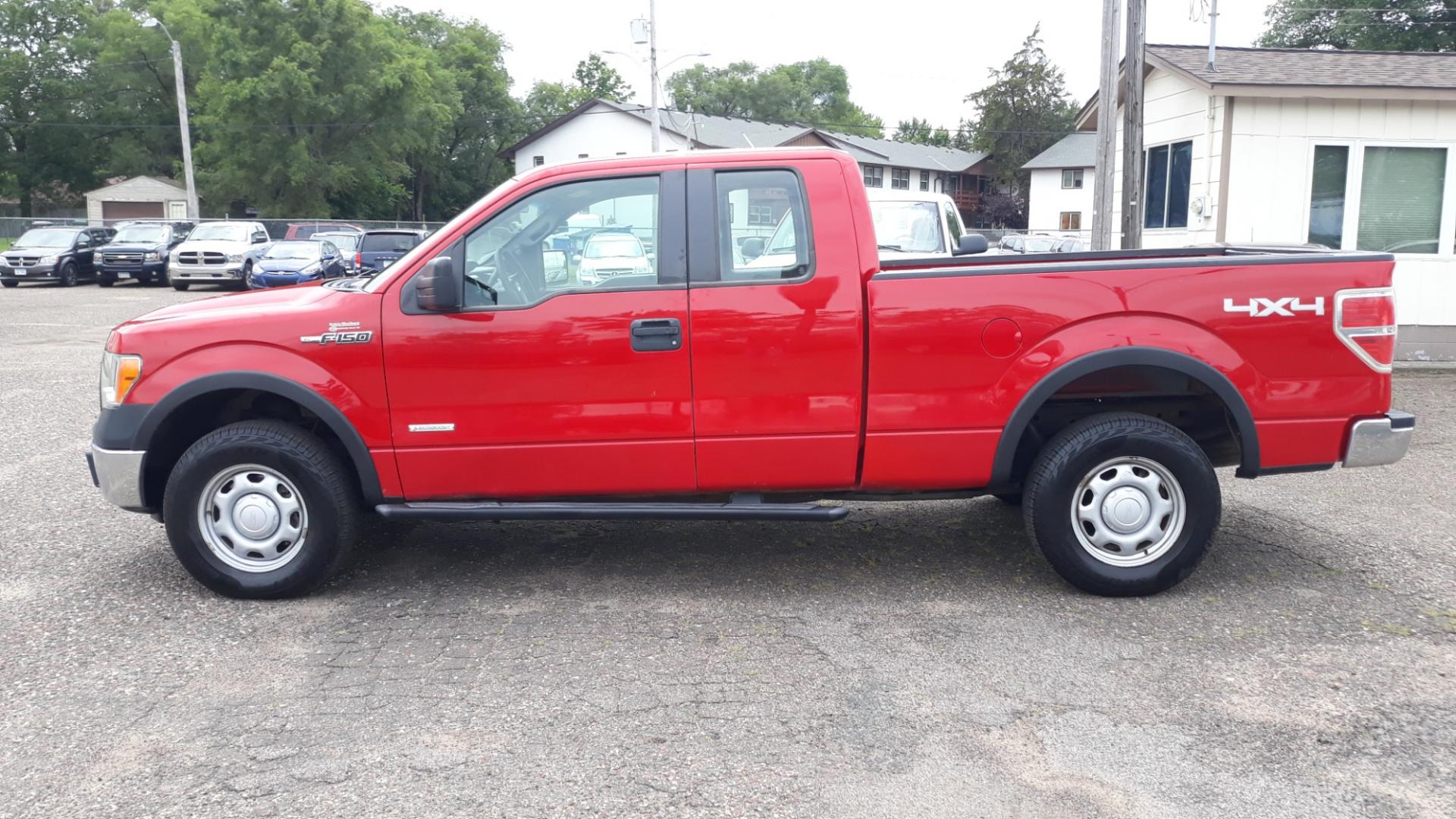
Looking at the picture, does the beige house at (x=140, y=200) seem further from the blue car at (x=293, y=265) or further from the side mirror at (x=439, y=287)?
the side mirror at (x=439, y=287)

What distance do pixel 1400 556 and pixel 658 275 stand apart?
13.2 ft

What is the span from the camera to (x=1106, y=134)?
1202 cm

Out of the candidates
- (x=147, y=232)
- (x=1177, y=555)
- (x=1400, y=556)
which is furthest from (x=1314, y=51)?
(x=147, y=232)

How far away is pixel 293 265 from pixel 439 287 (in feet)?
77.6

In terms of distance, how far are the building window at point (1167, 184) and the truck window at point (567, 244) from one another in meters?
10.3

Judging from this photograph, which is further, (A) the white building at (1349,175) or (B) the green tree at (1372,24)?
(B) the green tree at (1372,24)

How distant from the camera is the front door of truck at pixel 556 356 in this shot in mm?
5145

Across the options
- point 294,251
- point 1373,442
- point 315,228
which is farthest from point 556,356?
point 315,228

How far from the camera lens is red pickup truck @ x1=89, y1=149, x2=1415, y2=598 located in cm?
→ 513

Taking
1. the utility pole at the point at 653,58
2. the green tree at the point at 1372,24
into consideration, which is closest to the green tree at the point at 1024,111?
the green tree at the point at 1372,24

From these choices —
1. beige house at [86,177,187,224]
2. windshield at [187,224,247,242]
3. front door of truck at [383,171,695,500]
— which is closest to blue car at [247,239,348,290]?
windshield at [187,224,247,242]

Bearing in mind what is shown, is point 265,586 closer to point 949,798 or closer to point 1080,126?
point 949,798

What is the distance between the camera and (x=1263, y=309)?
16.8ft

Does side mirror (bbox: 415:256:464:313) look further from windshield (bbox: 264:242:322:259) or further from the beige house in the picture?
the beige house
